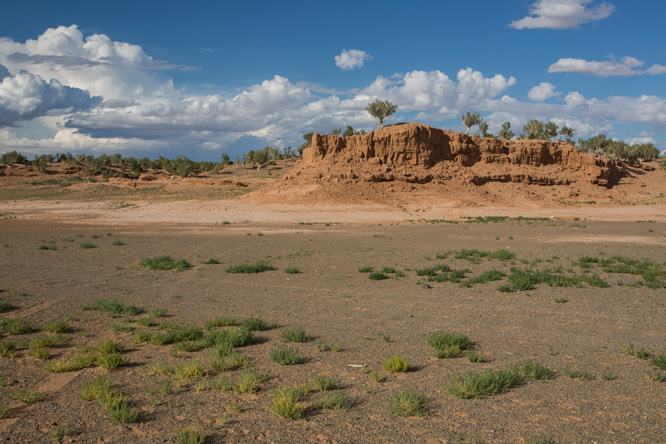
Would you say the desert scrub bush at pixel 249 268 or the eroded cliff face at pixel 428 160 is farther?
the eroded cliff face at pixel 428 160

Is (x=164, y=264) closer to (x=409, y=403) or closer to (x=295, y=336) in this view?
(x=295, y=336)

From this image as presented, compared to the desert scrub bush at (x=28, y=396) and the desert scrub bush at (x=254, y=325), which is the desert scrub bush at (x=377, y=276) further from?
the desert scrub bush at (x=28, y=396)

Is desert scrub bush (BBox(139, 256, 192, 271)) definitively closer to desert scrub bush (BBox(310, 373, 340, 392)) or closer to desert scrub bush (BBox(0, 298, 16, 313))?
desert scrub bush (BBox(0, 298, 16, 313))

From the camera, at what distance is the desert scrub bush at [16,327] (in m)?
7.62

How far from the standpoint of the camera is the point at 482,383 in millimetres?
5434

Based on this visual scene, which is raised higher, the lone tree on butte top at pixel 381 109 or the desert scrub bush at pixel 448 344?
the lone tree on butte top at pixel 381 109

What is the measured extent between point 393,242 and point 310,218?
16.4 meters

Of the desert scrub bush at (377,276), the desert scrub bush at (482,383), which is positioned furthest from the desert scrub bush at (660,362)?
the desert scrub bush at (377,276)

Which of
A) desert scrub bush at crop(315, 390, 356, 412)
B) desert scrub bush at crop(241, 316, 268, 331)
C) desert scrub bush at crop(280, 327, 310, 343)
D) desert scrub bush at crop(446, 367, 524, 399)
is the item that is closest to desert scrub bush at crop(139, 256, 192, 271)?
desert scrub bush at crop(241, 316, 268, 331)

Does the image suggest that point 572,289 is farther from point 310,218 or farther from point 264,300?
point 310,218

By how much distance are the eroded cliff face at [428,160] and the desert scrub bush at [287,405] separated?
43.0 meters

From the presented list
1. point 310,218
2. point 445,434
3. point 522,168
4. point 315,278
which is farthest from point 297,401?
point 522,168

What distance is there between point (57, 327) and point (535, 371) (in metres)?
7.79

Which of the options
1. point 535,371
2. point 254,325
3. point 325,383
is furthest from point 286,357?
point 535,371
